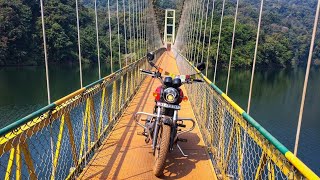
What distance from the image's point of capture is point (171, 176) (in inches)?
92.4

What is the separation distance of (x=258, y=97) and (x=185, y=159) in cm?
1853

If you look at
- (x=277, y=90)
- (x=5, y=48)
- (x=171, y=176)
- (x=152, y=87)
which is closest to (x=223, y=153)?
(x=171, y=176)

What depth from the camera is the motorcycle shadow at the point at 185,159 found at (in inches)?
94.8

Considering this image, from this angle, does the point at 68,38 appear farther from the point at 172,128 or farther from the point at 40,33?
the point at 172,128

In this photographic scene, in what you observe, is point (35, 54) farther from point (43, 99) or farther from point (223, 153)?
point (223, 153)

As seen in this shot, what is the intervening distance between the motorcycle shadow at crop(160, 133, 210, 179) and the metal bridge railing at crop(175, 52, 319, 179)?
0.10 m

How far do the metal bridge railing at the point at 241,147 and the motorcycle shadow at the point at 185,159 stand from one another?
0.10 metres

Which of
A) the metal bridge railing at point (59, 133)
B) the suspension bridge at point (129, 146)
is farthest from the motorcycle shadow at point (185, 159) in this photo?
the metal bridge railing at point (59, 133)

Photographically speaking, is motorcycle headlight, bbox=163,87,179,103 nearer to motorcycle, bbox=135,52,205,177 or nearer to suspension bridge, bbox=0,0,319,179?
motorcycle, bbox=135,52,205,177

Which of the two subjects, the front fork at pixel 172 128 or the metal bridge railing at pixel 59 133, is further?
the front fork at pixel 172 128

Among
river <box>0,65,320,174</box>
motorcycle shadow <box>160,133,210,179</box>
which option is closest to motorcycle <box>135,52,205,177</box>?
motorcycle shadow <box>160,133,210,179</box>

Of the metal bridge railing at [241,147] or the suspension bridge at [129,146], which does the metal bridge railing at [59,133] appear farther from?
the metal bridge railing at [241,147]

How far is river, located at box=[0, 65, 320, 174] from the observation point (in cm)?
1253

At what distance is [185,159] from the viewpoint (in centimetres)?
268
